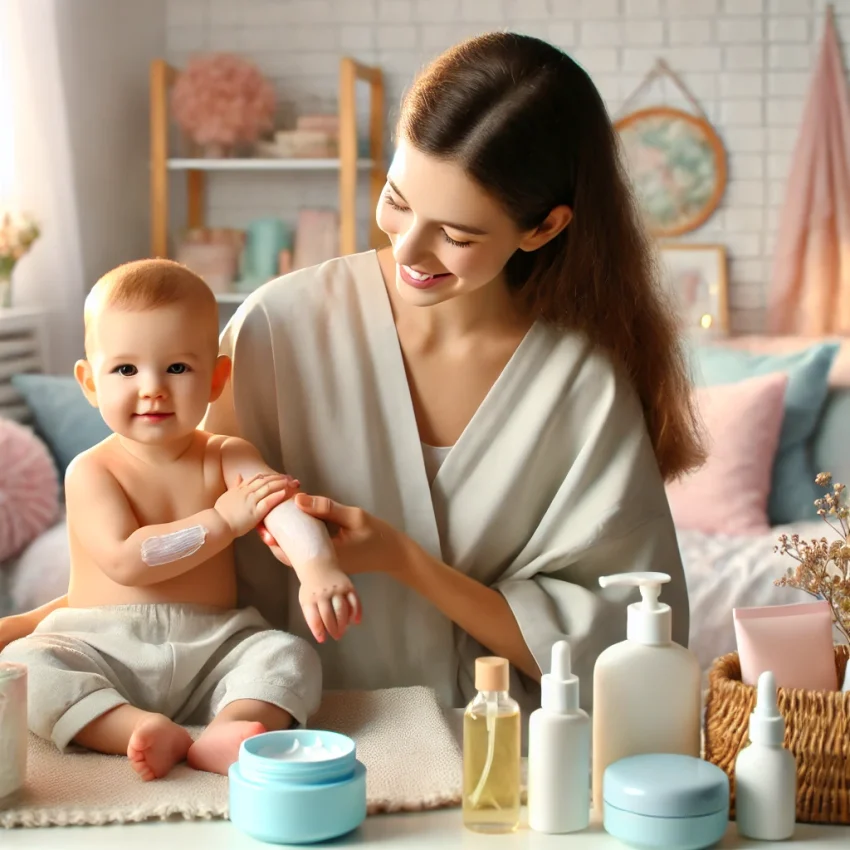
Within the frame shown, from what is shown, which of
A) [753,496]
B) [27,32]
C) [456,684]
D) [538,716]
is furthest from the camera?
[27,32]

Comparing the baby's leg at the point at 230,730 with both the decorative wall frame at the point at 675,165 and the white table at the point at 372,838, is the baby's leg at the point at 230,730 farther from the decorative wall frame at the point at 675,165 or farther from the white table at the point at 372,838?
the decorative wall frame at the point at 675,165

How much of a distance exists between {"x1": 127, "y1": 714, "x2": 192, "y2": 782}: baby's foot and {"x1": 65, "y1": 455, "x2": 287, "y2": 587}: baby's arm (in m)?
0.15

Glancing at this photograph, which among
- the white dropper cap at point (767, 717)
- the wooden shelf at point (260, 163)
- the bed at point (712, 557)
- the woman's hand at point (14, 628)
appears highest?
the wooden shelf at point (260, 163)

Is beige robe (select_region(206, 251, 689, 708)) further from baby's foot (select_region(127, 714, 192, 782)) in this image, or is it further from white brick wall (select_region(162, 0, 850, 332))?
white brick wall (select_region(162, 0, 850, 332))

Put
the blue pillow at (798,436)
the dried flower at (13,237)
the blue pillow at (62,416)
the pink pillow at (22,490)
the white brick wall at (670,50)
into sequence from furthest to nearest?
1. the white brick wall at (670,50)
2. the dried flower at (13,237)
3. the blue pillow at (62,416)
4. the blue pillow at (798,436)
5. the pink pillow at (22,490)

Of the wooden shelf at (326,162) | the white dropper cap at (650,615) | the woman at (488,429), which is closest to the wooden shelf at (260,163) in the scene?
the wooden shelf at (326,162)

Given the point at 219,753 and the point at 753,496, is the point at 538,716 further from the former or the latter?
the point at 753,496

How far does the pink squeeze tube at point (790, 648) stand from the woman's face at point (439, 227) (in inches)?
16.4

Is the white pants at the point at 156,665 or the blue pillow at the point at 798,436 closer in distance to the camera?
the white pants at the point at 156,665

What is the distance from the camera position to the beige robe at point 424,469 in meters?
1.36

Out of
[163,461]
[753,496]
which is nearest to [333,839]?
[163,461]

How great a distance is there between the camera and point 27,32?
394 cm

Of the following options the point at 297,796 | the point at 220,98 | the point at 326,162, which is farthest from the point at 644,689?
the point at 220,98

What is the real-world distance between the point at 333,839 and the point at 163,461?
1.42 ft
